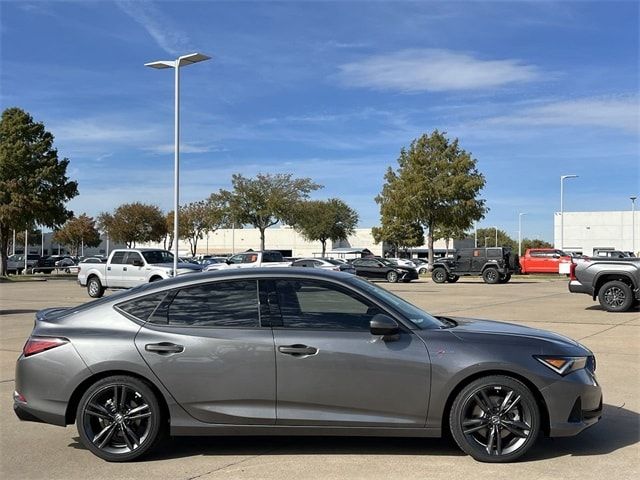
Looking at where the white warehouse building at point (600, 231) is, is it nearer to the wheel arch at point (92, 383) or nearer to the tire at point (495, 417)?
the tire at point (495, 417)

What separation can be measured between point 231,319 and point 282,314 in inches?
16.3

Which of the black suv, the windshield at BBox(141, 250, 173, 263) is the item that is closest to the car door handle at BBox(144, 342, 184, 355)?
the windshield at BBox(141, 250, 173, 263)

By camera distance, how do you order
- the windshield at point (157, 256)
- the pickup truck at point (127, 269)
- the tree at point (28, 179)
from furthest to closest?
the tree at point (28, 179), the windshield at point (157, 256), the pickup truck at point (127, 269)

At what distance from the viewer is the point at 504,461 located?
5062mm

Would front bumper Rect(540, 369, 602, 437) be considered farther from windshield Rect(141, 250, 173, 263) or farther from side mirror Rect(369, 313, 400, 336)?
windshield Rect(141, 250, 173, 263)

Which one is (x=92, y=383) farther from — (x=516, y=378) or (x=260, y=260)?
(x=260, y=260)

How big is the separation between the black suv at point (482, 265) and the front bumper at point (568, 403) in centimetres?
3086

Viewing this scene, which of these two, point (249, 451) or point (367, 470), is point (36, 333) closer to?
point (249, 451)

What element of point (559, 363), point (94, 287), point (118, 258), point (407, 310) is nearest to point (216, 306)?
point (407, 310)

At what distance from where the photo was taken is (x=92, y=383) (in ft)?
17.3

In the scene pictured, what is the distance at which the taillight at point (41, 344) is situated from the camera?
5293 millimetres

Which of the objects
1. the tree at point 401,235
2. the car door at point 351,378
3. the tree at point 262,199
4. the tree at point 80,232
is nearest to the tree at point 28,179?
the tree at point 262,199

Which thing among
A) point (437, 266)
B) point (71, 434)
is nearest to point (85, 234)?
point (437, 266)

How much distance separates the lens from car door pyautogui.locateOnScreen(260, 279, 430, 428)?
5039 millimetres
